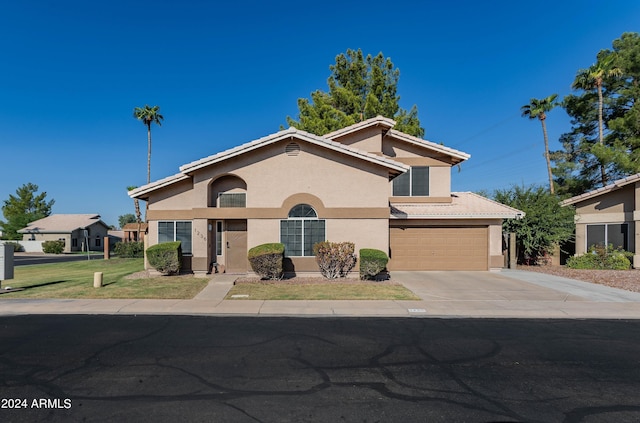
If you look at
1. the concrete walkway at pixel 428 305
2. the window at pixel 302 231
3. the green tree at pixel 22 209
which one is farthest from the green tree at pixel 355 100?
the green tree at pixel 22 209

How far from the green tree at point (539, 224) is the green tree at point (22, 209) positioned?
61.0 metres

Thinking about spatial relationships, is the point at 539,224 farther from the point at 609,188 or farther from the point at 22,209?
the point at 22,209

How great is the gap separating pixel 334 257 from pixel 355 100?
2010cm

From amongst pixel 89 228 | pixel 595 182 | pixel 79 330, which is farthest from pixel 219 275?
pixel 89 228

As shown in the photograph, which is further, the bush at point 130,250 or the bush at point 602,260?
the bush at point 130,250

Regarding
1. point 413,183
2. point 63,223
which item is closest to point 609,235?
point 413,183

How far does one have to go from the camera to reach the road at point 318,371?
4.20m

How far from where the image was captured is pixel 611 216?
19.1 metres

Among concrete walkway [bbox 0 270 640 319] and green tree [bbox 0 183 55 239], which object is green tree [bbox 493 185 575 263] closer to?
concrete walkway [bbox 0 270 640 319]

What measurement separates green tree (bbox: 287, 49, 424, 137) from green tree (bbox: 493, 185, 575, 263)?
40.4 ft

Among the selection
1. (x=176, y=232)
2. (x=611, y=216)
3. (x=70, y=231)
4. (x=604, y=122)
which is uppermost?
(x=604, y=122)

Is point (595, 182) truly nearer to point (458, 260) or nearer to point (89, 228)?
point (458, 260)

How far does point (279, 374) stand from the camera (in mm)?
5262

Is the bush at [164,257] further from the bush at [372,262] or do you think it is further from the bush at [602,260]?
the bush at [602,260]
